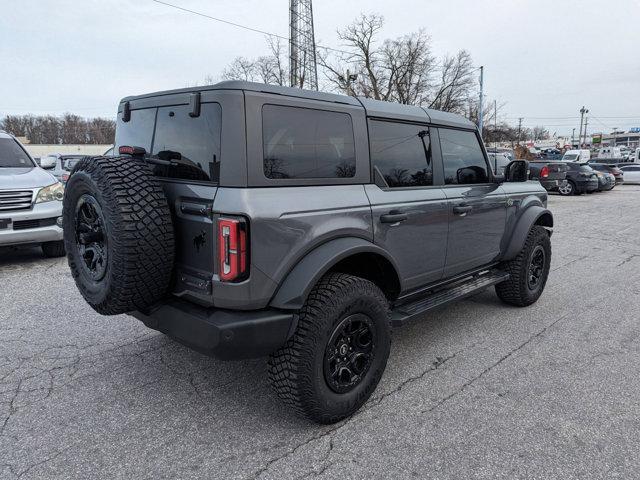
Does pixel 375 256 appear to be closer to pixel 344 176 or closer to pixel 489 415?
pixel 344 176

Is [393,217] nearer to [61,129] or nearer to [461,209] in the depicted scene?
[461,209]

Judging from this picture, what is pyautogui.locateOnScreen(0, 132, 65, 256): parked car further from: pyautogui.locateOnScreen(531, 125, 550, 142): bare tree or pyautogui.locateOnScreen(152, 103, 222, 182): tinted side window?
pyautogui.locateOnScreen(531, 125, 550, 142): bare tree

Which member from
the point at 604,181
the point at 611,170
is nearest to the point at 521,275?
the point at 604,181

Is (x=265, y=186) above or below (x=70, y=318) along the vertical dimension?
above

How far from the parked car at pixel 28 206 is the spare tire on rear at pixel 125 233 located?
414 cm

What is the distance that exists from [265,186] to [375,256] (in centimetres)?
94

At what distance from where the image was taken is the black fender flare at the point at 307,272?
240 cm

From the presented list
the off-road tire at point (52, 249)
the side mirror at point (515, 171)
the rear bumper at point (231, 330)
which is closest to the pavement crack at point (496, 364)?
the rear bumper at point (231, 330)

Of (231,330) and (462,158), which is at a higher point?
(462,158)

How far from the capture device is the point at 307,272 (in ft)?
8.00

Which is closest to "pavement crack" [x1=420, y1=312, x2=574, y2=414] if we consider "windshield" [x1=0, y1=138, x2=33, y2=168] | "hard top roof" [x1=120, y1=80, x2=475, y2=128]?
"hard top roof" [x1=120, y1=80, x2=475, y2=128]

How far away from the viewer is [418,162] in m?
3.43

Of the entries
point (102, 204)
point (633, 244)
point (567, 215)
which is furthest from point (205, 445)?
point (567, 215)

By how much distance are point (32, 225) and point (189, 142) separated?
4801mm
